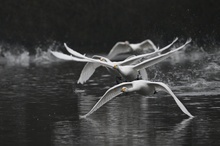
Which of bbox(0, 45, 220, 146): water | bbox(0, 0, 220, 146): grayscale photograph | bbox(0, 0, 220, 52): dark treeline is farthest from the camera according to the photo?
bbox(0, 0, 220, 52): dark treeline

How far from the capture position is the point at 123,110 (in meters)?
24.8

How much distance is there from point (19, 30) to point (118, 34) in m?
8.45

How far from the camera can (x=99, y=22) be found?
74812 millimetres

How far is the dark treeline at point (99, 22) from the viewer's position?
6028 centimetres

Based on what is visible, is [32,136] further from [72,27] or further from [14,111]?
[72,27]

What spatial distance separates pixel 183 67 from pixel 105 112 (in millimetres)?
15960

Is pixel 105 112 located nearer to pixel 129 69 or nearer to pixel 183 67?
pixel 129 69

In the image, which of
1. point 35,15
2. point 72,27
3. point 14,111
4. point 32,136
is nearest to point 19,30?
point 35,15

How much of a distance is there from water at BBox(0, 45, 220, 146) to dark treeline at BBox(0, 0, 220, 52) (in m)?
21.9

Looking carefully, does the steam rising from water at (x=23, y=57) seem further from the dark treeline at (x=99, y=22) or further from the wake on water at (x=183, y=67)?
the dark treeline at (x=99, y=22)

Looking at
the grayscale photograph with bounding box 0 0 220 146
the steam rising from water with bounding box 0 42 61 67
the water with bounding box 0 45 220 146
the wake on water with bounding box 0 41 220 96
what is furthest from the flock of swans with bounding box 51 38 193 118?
the steam rising from water with bounding box 0 42 61 67

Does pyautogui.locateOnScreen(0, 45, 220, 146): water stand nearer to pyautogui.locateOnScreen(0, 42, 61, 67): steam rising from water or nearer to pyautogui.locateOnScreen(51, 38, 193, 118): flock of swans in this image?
pyautogui.locateOnScreen(51, 38, 193, 118): flock of swans

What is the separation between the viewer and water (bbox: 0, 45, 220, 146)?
20391 millimetres

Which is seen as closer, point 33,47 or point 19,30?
point 33,47
